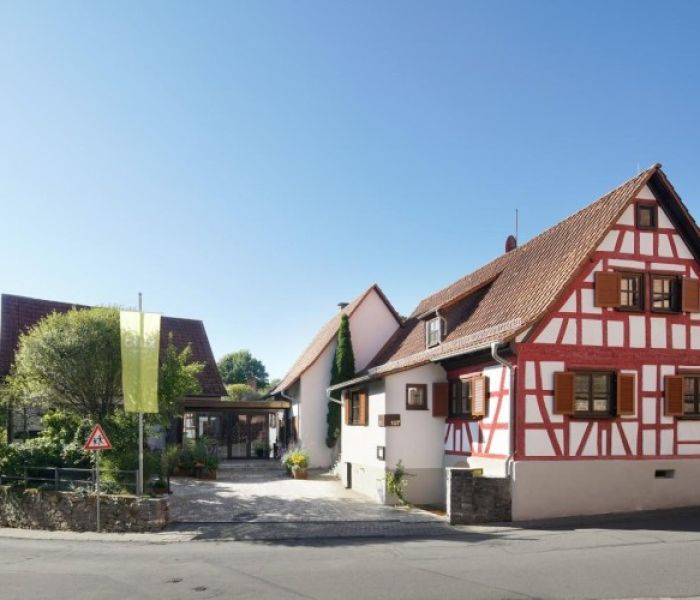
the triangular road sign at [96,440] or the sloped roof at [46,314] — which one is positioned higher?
the sloped roof at [46,314]

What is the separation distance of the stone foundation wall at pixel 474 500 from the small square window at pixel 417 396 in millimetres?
4294

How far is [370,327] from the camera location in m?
30.0

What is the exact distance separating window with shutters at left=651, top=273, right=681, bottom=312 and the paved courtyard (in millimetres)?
8065

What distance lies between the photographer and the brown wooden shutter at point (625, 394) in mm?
A: 16609

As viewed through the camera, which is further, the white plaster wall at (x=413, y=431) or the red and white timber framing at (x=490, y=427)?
the white plaster wall at (x=413, y=431)

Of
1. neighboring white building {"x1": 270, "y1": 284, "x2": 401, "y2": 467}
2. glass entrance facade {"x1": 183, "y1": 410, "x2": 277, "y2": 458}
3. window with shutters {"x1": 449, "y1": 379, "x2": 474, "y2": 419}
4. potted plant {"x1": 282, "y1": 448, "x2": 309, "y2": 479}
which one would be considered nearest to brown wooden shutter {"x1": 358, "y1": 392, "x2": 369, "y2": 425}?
window with shutters {"x1": 449, "y1": 379, "x2": 474, "y2": 419}

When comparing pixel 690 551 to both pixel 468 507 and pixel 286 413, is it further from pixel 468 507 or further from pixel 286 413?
pixel 286 413

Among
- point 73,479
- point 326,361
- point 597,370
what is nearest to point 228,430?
point 326,361

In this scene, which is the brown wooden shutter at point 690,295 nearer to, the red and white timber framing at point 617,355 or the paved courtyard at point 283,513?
the red and white timber framing at point 617,355

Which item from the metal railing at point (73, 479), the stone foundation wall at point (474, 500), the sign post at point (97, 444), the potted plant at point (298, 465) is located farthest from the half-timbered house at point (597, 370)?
the sign post at point (97, 444)

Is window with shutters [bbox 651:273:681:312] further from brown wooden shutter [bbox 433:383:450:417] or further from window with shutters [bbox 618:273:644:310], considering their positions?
brown wooden shutter [bbox 433:383:450:417]

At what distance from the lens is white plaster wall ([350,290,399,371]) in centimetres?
2964

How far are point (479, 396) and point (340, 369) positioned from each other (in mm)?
11604

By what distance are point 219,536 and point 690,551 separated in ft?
31.0
